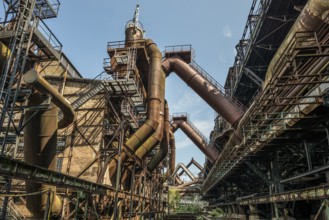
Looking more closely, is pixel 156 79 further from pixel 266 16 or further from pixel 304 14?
pixel 304 14

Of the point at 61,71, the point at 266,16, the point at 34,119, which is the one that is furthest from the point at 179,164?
the point at 34,119

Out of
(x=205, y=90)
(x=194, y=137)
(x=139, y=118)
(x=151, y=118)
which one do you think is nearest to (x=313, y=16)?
(x=151, y=118)

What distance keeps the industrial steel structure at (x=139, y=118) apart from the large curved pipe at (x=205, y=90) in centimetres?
8

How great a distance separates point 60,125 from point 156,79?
26.0 ft

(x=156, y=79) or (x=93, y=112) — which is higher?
(x=156, y=79)

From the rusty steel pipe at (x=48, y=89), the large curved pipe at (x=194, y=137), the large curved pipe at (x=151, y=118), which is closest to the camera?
the rusty steel pipe at (x=48, y=89)

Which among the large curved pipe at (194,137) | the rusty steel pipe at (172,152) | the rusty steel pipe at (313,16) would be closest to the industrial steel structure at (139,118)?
the rusty steel pipe at (313,16)

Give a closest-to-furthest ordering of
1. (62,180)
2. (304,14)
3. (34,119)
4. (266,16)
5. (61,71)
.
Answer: (304,14), (62,180), (34,119), (266,16), (61,71)

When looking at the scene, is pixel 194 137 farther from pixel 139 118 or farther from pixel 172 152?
pixel 139 118

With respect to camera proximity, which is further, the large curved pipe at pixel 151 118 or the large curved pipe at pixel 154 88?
the large curved pipe at pixel 154 88

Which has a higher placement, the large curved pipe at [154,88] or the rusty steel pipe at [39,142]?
the large curved pipe at [154,88]

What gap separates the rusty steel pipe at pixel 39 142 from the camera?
29.7 ft

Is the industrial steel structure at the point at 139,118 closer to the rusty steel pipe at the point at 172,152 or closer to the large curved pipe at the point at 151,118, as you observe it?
the large curved pipe at the point at 151,118

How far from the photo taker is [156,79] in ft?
59.0
